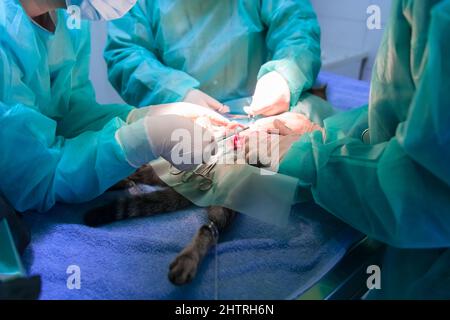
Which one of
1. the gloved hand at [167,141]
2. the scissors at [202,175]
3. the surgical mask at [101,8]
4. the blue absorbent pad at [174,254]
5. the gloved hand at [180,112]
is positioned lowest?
the blue absorbent pad at [174,254]

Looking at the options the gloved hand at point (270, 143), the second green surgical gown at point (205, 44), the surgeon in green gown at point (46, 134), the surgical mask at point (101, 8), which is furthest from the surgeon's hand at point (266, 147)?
the surgical mask at point (101, 8)

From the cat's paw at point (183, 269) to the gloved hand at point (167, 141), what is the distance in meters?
0.30

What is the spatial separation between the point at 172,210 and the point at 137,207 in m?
0.11

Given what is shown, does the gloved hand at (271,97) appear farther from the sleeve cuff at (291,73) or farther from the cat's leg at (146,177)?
the cat's leg at (146,177)

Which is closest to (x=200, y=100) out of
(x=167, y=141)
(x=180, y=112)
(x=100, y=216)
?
(x=180, y=112)

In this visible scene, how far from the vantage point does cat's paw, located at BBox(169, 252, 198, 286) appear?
101 centimetres

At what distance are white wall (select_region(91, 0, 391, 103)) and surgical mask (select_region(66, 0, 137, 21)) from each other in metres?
1.45

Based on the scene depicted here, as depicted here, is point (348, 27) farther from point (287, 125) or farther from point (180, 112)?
point (180, 112)

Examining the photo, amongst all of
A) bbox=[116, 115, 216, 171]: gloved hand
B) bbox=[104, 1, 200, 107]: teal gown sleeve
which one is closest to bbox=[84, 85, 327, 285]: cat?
bbox=[116, 115, 216, 171]: gloved hand

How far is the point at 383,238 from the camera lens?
1.00 meters

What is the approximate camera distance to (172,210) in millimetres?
1307

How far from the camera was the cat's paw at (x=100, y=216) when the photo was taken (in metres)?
1.23
